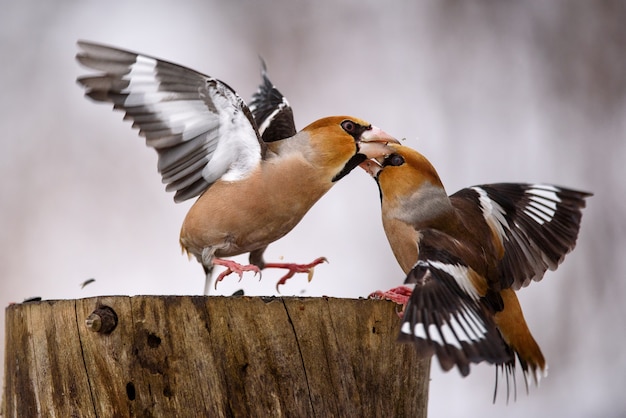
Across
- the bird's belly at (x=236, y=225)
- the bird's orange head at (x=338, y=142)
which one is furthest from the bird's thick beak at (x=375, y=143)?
the bird's belly at (x=236, y=225)

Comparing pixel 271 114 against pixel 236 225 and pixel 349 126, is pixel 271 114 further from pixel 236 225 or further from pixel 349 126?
pixel 236 225

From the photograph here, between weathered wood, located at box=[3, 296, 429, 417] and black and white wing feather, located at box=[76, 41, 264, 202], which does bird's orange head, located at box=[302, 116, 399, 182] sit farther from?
weathered wood, located at box=[3, 296, 429, 417]

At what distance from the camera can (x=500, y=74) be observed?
174 inches

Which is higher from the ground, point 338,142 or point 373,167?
point 338,142

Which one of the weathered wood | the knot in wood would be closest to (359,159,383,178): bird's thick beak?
the weathered wood

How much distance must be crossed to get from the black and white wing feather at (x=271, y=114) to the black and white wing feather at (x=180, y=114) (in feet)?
2.05

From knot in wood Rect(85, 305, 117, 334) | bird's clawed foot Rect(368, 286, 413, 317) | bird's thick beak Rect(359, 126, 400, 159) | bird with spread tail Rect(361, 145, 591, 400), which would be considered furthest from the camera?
bird's thick beak Rect(359, 126, 400, 159)

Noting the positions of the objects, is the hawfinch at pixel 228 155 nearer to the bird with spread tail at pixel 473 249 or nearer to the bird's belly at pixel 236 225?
the bird's belly at pixel 236 225

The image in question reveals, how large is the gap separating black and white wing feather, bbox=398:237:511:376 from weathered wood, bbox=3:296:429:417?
254 mm

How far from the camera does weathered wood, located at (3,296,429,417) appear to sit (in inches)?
81.7

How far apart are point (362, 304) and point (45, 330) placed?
856 mm

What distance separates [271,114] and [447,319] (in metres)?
1.90

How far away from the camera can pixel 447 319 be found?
196 cm

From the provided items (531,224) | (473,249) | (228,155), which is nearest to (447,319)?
(473,249)
